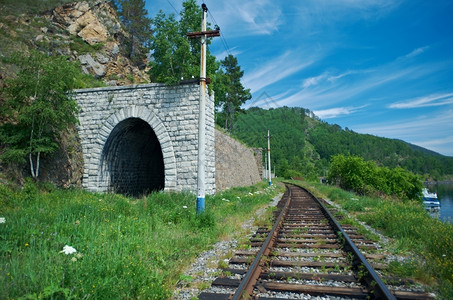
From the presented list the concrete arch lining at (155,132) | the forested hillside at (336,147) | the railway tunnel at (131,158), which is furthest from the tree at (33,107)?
the forested hillside at (336,147)

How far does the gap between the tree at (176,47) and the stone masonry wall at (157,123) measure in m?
7.79

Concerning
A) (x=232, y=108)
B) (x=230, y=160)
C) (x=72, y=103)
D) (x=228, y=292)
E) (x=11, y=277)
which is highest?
(x=232, y=108)

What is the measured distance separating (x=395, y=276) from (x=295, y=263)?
1441mm

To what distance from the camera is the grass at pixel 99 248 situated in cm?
319

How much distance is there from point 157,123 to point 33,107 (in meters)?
4.84

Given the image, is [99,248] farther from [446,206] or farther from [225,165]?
[446,206]

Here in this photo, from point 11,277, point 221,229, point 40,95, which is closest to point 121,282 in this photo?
point 11,277

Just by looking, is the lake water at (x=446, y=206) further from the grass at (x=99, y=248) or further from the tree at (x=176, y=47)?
the tree at (x=176, y=47)

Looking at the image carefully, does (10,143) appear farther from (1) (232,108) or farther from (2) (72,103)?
(1) (232,108)

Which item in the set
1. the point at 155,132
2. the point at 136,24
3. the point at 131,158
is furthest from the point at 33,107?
the point at 136,24

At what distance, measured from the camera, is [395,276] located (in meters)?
3.93

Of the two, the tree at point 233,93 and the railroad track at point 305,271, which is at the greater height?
the tree at point 233,93

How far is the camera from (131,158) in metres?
15.9

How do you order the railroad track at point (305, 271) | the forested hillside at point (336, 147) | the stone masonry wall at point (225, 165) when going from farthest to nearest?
1. the forested hillside at point (336, 147)
2. the stone masonry wall at point (225, 165)
3. the railroad track at point (305, 271)
